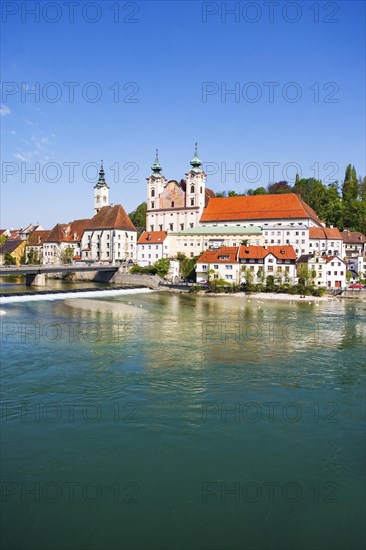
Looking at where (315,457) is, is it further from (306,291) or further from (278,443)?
(306,291)

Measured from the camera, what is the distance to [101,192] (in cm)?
8712

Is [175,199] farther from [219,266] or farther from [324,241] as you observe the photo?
[324,241]

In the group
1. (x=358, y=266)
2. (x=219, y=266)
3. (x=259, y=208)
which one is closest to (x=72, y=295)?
(x=219, y=266)

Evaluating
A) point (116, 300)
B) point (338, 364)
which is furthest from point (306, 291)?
point (338, 364)

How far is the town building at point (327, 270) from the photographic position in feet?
162

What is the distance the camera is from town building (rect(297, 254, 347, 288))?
49.3 meters

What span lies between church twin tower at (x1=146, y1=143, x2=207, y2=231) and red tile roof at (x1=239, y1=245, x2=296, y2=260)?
1549cm

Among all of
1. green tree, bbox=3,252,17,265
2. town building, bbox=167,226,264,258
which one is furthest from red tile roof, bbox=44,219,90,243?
town building, bbox=167,226,264,258

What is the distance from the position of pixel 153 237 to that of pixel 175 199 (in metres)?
7.66

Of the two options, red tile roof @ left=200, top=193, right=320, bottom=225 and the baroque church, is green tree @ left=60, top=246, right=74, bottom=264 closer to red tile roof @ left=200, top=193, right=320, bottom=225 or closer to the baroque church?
the baroque church

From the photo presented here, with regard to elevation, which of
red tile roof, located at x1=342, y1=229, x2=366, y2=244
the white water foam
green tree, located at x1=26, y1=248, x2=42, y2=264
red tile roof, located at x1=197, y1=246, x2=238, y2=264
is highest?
red tile roof, located at x1=342, y1=229, x2=366, y2=244

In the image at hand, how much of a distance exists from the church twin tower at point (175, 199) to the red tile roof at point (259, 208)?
192 centimetres

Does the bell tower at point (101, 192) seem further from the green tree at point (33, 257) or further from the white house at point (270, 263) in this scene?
the white house at point (270, 263)

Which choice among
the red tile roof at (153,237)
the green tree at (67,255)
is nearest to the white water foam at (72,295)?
the red tile roof at (153,237)
